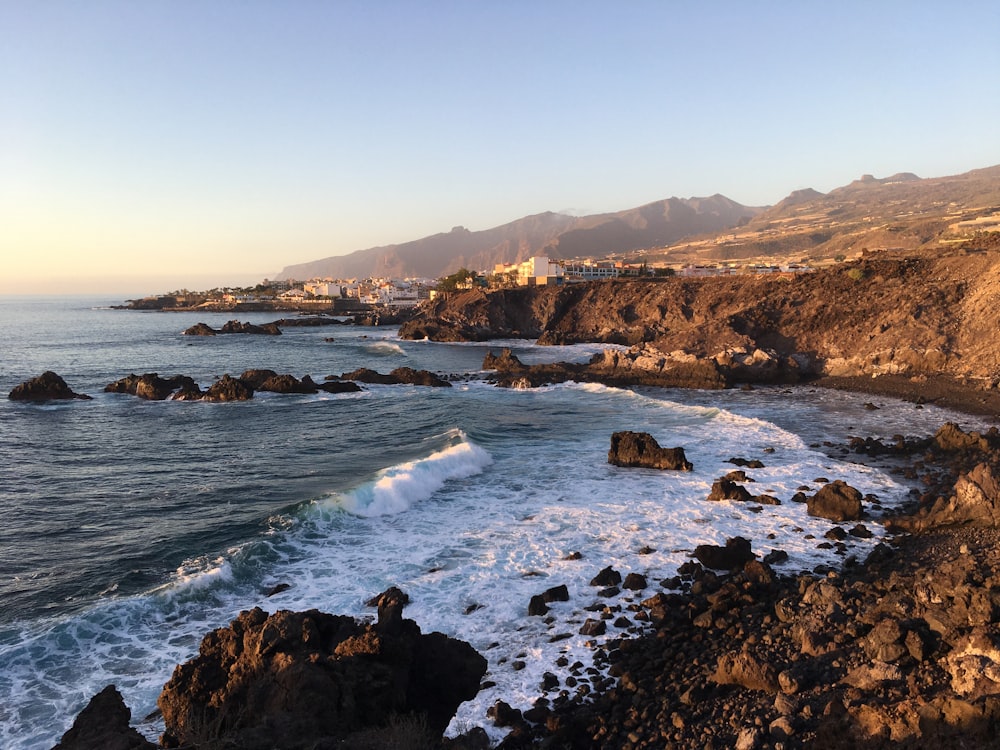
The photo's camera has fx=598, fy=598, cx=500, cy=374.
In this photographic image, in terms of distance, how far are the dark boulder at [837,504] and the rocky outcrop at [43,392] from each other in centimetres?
4270

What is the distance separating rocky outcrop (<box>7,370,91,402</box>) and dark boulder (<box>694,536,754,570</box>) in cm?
4086

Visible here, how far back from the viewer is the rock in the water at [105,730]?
7531 mm

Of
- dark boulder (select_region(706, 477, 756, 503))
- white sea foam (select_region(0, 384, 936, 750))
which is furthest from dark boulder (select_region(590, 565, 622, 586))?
dark boulder (select_region(706, 477, 756, 503))

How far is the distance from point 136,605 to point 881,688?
→ 13877mm

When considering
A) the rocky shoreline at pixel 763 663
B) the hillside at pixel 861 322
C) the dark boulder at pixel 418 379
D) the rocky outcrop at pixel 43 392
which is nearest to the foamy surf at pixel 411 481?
the rocky shoreline at pixel 763 663

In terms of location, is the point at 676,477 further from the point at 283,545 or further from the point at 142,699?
the point at 142,699

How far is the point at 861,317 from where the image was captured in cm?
4412

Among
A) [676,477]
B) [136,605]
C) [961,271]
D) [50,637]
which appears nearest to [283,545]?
[136,605]

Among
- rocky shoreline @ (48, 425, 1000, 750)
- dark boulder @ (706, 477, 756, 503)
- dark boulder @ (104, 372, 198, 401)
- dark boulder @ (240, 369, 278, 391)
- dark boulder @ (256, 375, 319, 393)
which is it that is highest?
dark boulder @ (104, 372, 198, 401)

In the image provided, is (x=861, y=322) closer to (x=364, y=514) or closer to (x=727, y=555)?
(x=727, y=555)

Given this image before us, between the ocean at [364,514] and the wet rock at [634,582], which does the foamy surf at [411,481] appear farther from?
the wet rock at [634,582]

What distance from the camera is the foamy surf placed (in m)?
19.2

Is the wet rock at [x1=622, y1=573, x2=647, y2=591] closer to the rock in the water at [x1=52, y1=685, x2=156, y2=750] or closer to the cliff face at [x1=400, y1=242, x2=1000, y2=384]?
the rock in the water at [x1=52, y1=685, x2=156, y2=750]

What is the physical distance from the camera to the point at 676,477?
71.1ft
